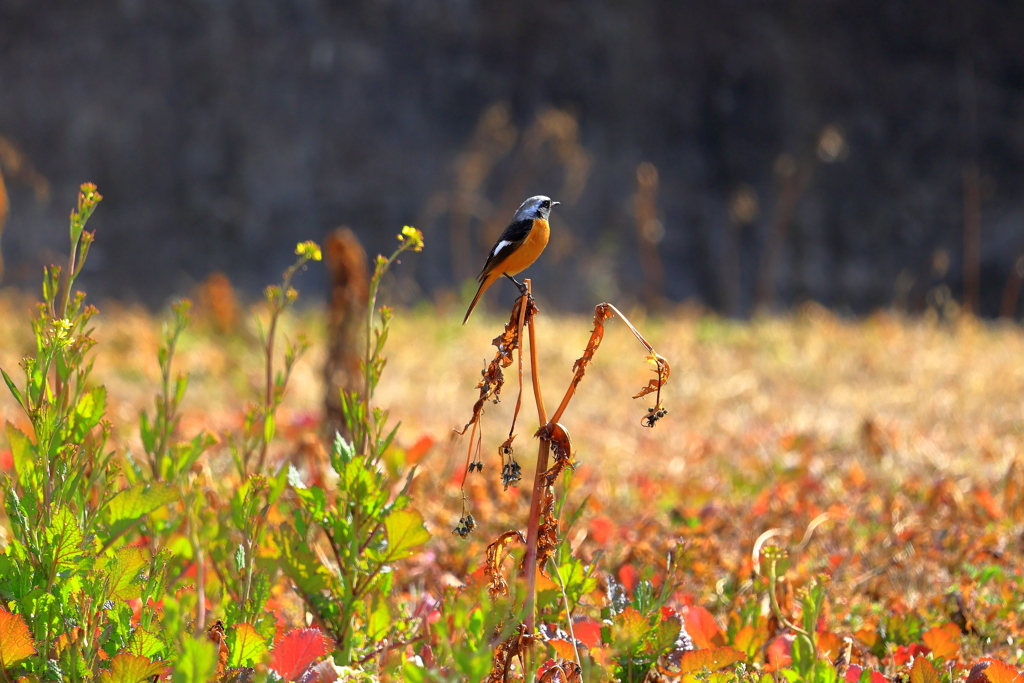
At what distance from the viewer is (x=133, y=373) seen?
5629 millimetres

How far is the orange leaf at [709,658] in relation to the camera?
4.00 feet

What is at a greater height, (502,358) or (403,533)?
(502,358)

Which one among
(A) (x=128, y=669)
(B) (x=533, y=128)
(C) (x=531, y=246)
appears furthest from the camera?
(B) (x=533, y=128)

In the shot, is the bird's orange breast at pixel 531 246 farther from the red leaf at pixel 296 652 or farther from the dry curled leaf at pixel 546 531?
the red leaf at pixel 296 652

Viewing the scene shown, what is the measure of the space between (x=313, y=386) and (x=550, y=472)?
4376 millimetres

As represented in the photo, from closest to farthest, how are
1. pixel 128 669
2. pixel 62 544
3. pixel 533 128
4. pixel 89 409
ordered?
pixel 128 669 < pixel 62 544 < pixel 89 409 < pixel 533 128

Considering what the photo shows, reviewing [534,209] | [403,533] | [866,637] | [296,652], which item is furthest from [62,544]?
[866,637]

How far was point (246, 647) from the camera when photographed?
3.76ft

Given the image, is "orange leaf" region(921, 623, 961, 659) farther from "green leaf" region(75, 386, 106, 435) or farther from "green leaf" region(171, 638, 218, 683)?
"green leaf" region(75, 386, 106, 435)

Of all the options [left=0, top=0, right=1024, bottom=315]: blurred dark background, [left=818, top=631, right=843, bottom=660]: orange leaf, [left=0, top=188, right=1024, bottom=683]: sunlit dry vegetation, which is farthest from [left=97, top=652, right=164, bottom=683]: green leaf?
[left=0, top=0, right=1024, bottom=315]: blurred dark background

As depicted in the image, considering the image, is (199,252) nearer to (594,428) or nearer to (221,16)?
(221,16)

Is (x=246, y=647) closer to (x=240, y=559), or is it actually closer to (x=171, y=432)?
(x=240, y=559)

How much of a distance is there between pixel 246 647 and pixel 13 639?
11.9 inches

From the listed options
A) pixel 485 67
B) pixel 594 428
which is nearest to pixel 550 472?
pixel 594 428
